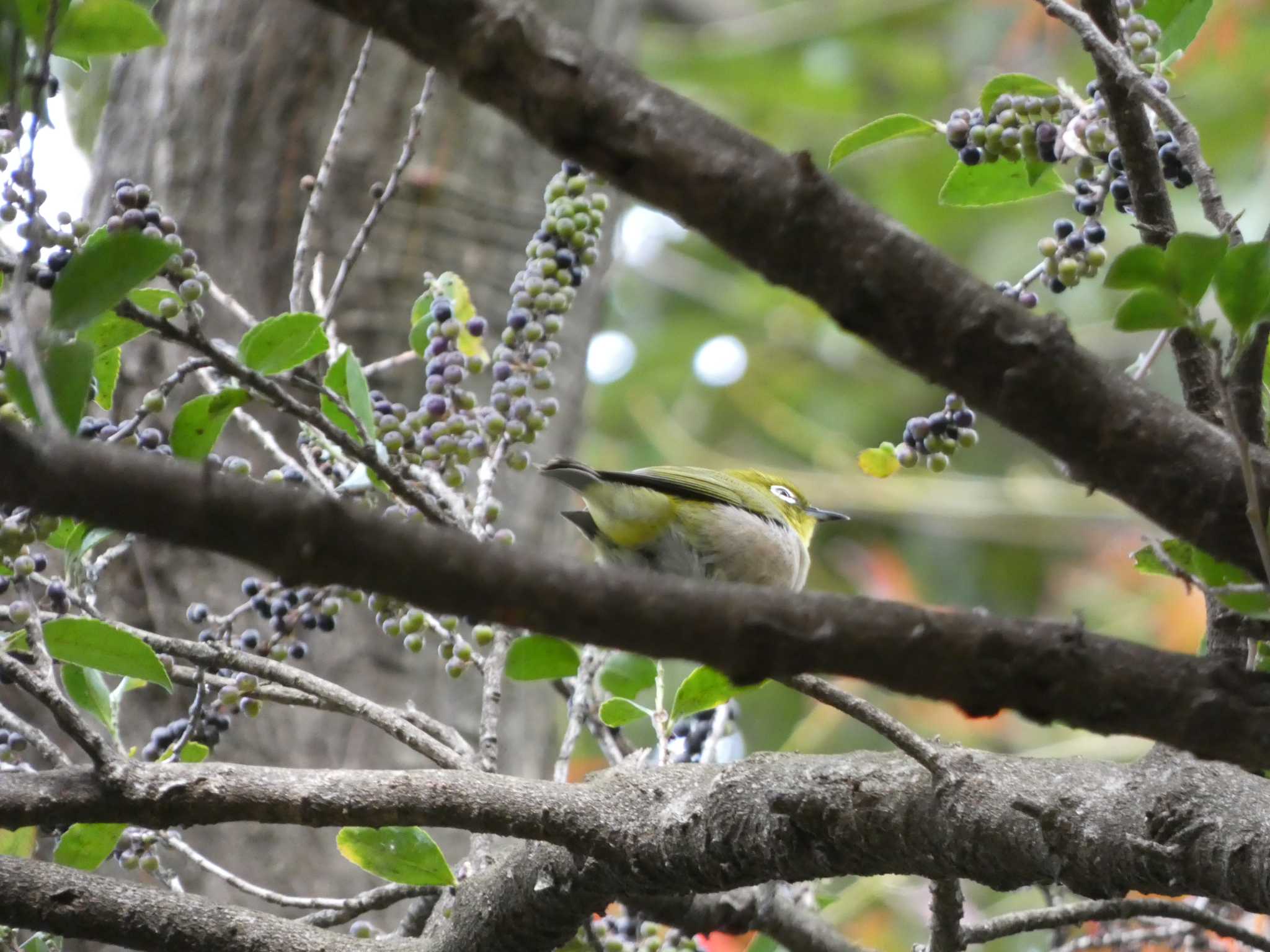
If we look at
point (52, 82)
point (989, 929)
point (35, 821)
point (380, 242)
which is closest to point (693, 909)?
point (989, 929)

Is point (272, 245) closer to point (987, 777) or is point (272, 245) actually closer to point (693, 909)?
point (693, 909)

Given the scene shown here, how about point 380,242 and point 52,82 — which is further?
point 380,242

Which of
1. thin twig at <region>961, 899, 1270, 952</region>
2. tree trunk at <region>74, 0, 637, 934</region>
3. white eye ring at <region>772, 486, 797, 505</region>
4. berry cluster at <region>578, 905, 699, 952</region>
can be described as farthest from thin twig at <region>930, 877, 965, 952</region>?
white eye ring at <region>772, 486, 797, 505</region>

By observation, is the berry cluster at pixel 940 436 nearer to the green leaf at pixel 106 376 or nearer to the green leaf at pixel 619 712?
the green leaf at pixel 619 712

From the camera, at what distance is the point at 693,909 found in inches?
81.0

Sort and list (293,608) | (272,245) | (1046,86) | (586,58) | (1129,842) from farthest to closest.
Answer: (272,245) < (293,608) < (1046,86) < (1129,842) < (586,58)

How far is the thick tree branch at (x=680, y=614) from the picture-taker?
87 centimetres

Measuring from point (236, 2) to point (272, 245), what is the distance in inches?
33.2

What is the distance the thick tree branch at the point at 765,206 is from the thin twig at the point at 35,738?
1208mm

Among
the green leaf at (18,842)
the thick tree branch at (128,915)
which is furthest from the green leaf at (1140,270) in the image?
the green leaf at (18,842)

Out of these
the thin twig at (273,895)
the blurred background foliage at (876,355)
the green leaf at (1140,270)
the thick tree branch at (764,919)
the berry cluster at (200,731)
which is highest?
the blurred background foliage at (876,355)

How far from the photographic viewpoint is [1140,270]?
119 centimetres

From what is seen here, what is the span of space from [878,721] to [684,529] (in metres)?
1.73

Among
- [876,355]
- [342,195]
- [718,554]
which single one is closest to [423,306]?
[718,554]
